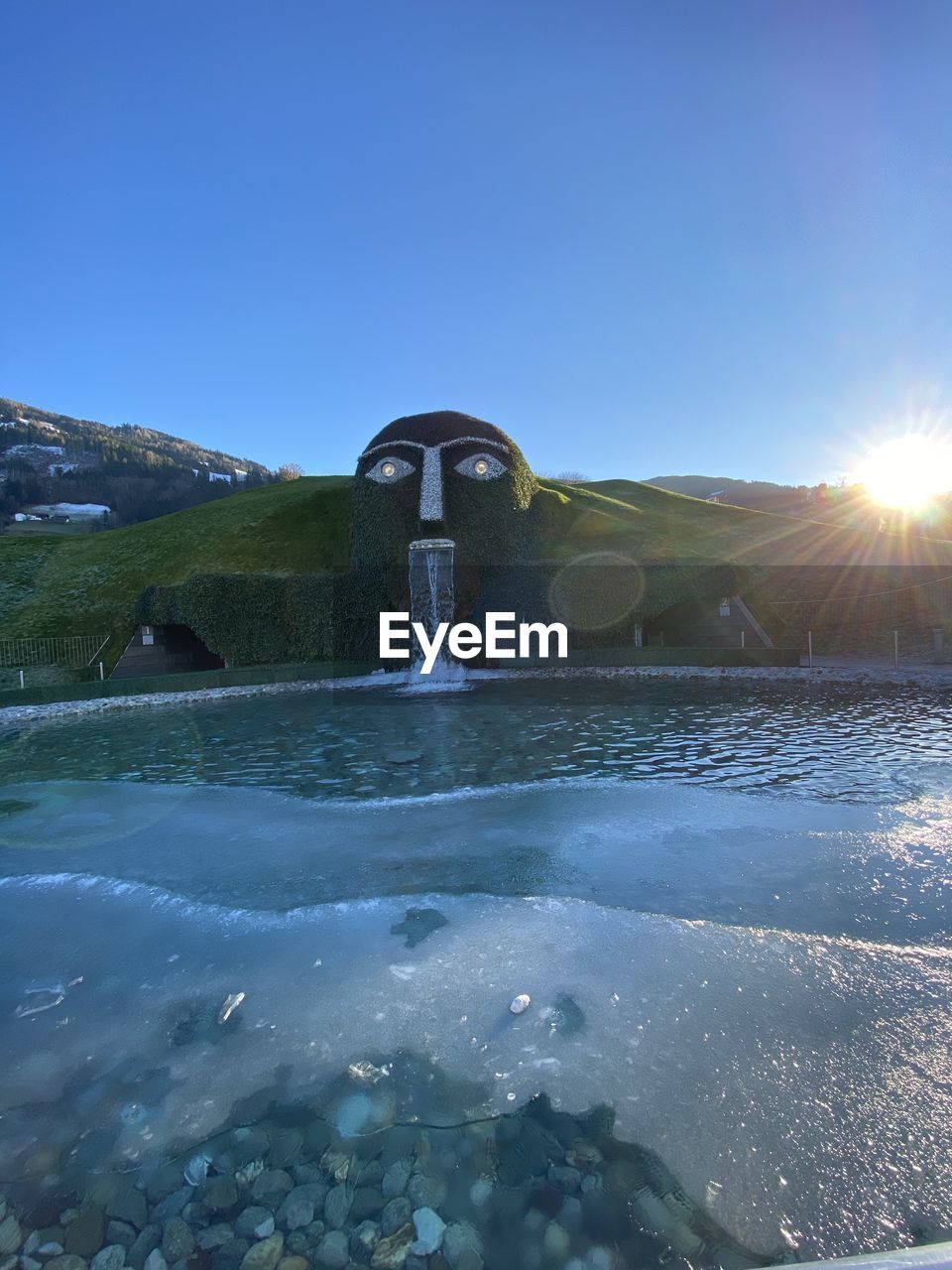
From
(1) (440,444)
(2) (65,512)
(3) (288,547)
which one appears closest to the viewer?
(1) (440,444)

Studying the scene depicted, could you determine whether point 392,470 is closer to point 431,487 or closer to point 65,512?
point 431,487

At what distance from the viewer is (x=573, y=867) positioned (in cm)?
564

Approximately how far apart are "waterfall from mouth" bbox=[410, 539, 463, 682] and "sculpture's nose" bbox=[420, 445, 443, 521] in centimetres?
101

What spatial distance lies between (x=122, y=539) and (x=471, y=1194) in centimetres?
3370

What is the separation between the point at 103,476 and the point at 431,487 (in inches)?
3712

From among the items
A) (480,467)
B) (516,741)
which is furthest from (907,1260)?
(480,467)

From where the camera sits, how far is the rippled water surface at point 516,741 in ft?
28.3

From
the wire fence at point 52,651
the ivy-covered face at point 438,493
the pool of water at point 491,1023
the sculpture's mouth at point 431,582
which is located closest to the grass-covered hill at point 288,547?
the wire fence at point 52,651

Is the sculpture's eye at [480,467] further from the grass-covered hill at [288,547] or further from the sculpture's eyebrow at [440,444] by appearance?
the grass-covered hill at [288,547]

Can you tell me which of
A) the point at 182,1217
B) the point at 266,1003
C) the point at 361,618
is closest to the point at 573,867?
the point at 266,1003

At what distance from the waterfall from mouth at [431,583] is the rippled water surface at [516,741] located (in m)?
7.19

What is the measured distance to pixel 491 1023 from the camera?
353 centimetres

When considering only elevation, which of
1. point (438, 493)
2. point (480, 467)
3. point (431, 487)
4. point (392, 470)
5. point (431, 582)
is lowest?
point (431, 582)

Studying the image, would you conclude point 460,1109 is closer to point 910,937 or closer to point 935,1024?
point 935,1024
